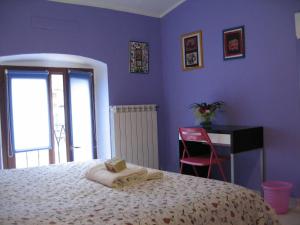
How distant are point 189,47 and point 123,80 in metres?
0.92

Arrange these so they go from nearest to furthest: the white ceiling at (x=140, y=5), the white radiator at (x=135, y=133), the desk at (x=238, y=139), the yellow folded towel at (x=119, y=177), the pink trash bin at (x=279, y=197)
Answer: the yellow folded towel at (x=119, y=177) → the pink trash bin at (x=279, y=197) → the desk at (x=238, y=139) → the white ceiling at (x=140, y=5) → the white radiator at (x=135, y=133)

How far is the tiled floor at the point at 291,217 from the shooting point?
2631 millimetres

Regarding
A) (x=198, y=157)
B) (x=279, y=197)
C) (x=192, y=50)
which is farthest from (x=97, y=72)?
(x=279, y=197)

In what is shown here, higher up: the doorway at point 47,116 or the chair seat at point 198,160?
the doorway at point 47,116

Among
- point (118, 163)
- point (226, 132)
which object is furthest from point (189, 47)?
point (118, 163)

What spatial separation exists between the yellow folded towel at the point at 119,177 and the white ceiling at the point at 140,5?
2.23 m

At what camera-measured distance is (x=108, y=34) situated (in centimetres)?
384

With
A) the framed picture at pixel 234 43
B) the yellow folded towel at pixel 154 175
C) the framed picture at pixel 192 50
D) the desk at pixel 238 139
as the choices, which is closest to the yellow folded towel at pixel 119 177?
the yellow folded towel at pixel 154 175

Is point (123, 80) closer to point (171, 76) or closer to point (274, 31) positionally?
point (171, 76)

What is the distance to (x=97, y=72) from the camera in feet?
13.2

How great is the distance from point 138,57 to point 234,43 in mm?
1258

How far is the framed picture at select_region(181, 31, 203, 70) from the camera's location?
3802mm

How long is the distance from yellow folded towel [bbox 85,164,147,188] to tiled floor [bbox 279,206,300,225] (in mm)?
1429

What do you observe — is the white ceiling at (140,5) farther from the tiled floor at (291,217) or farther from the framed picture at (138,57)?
the tiled floor at (291,217)
